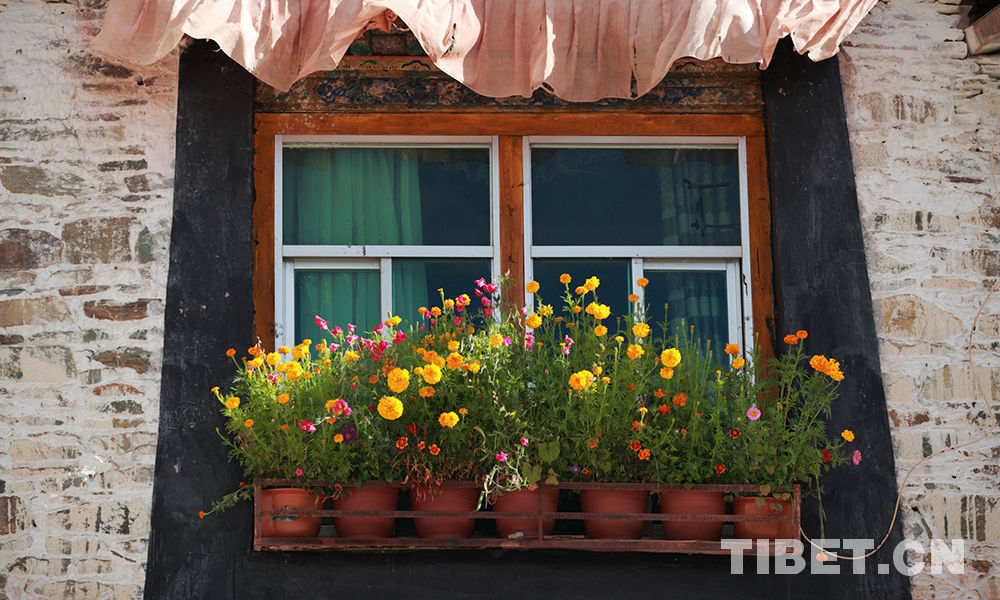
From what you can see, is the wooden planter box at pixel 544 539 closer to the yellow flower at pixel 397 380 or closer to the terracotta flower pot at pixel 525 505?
the terracotta flower pot at pixel 525 505

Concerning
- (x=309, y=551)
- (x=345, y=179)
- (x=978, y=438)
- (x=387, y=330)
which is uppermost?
(x=345, y=179)

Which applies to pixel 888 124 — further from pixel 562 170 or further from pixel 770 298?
pixel 562 170

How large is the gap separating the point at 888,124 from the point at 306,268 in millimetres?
2488

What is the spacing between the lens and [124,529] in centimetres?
473

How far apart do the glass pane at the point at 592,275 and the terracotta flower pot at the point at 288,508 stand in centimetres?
131

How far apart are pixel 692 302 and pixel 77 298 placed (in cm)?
248

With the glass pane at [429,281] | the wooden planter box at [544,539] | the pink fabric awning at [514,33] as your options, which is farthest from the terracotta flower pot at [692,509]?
the pink fabric awning at [514,33]

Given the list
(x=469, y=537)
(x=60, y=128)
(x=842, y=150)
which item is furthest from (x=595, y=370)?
(x=60, y=128)

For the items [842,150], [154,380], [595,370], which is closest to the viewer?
[595,370]

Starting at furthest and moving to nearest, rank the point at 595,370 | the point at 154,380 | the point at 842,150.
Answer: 1. the point at 842,150
2. the point at 154,380
3. the point at 595,370

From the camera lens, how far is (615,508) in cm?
452

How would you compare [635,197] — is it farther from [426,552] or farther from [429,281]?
[426,552]

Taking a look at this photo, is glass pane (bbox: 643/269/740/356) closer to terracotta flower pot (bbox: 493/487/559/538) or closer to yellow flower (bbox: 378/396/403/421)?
terracotta flower pot (bbox: 493/487/559/538)

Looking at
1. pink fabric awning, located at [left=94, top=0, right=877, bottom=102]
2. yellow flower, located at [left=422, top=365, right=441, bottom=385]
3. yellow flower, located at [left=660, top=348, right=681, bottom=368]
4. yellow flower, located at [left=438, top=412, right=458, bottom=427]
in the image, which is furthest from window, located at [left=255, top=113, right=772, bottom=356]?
yellow flower, located at [left=438, top=412, right=458, bottom=427]
